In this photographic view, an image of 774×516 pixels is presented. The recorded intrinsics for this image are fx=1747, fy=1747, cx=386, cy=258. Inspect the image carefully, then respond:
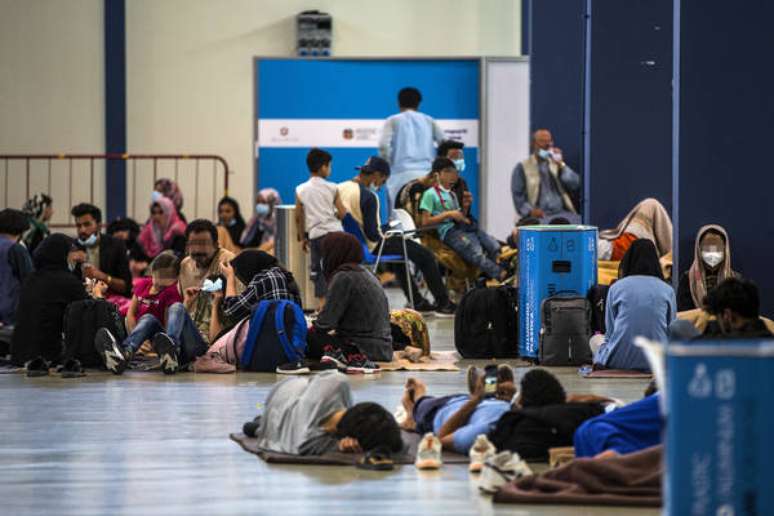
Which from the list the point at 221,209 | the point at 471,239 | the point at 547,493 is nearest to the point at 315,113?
the point at 221,209

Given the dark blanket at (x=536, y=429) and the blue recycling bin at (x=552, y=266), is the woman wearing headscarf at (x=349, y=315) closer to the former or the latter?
the blue recycling bin at (x=552, y=266)

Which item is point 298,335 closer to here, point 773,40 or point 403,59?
point 773,40

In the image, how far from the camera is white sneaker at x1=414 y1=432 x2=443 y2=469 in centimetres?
735

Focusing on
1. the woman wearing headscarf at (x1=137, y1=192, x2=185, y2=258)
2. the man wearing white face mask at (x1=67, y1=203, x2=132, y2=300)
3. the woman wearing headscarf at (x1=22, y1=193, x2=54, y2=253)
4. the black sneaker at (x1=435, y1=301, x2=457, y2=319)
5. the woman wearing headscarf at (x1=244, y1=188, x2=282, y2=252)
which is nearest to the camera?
the man wearing white face mask at (x1=67, y1=203, x2=132, y2=300)

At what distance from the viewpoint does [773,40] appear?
1147 centimetres

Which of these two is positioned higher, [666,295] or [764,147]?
[764,147]

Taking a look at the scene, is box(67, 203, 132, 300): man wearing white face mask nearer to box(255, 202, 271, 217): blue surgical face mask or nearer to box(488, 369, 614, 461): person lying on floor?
box(255, 202, 271, 217): blue surgical face mask

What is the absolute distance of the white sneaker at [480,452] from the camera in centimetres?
725

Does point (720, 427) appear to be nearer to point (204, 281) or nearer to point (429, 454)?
point (429, 454)

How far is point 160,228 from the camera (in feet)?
57.9

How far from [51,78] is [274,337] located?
39.1 feet

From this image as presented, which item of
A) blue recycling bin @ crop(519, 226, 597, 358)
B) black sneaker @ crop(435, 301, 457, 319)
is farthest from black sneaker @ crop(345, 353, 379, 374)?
black sneaker @ crop(435, 301, 457, 319)

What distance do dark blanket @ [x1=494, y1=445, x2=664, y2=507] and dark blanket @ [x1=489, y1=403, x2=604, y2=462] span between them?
2.10 feet

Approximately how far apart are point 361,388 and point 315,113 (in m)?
11.1
